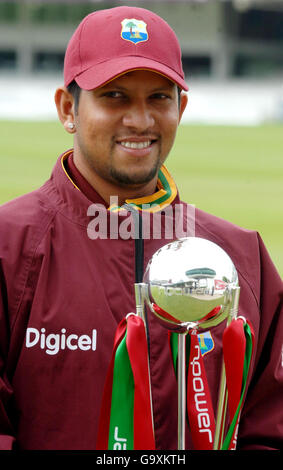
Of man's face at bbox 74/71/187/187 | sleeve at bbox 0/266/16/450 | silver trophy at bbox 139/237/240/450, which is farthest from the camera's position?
man's face at bbox 74/71/187/187

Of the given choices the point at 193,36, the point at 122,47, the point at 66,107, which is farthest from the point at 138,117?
the point at 193,36

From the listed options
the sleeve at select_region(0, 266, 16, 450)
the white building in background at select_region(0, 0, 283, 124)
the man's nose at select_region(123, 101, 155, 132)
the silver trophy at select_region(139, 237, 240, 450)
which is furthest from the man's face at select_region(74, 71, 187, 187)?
the white building in background at select_region(0, 0, 283, 124)

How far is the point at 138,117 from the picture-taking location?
1513mm

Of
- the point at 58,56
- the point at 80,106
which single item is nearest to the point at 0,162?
the point at 80,106

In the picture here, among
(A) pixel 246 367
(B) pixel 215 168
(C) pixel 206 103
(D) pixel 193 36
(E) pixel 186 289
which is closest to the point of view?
(E) pixel 186 289

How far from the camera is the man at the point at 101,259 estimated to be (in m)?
1.46

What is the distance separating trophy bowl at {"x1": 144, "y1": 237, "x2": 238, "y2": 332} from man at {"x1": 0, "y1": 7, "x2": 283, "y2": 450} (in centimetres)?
34

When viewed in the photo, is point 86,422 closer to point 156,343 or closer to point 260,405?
point 156,343

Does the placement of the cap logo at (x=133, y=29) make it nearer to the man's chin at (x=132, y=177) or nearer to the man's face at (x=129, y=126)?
the man's face at (x=129, y=126)

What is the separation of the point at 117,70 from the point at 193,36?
116 feet

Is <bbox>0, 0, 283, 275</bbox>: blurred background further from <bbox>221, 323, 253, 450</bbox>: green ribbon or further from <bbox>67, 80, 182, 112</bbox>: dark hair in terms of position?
<bbox>221, 323, 253, 450</bbox>: green ribbon

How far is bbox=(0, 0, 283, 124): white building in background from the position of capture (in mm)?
35438

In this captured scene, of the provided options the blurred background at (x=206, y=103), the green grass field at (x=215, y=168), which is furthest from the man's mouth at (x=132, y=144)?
the blurred background at (x=206, y=103)

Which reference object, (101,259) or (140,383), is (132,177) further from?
(140,383)
